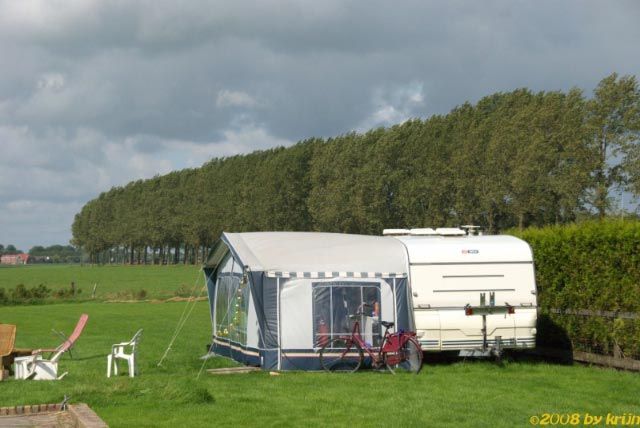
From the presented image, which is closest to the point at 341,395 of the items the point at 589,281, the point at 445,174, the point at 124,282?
the point at 589,281

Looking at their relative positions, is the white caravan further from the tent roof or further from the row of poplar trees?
the row of poplar trees

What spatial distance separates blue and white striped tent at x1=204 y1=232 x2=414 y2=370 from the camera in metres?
15.5

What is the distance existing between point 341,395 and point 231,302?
6.14m

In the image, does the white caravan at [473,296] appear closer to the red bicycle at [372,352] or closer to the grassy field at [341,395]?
the red bicycle at [372,352]

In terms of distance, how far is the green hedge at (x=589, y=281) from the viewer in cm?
1463

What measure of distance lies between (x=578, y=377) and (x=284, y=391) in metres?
5.21

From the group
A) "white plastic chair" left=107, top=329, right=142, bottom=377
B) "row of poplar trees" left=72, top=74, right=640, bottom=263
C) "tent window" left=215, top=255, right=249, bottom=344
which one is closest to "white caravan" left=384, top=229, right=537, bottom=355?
"tent window" left=215, top=255, right=249, bottom=344

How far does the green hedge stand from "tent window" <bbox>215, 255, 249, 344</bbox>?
20.1ft

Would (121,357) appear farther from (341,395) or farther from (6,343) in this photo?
(341,395)

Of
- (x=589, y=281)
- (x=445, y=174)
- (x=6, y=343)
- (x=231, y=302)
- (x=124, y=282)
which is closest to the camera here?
(x=6, y=343)

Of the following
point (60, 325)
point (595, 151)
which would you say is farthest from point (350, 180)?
point (60, 325)

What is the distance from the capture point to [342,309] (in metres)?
15.8

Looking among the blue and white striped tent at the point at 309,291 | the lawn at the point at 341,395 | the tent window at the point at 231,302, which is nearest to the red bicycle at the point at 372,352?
the blue and white striped tent at the point at 309,291

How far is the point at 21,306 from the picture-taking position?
42.1 meters
